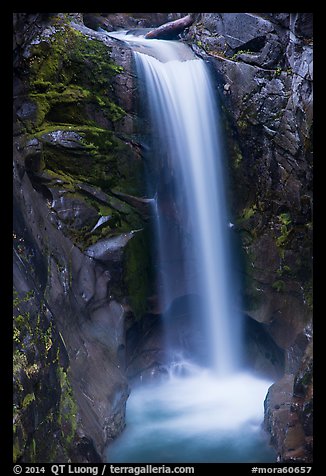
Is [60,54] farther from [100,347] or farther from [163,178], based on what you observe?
[100,347]

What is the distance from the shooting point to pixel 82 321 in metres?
7.73

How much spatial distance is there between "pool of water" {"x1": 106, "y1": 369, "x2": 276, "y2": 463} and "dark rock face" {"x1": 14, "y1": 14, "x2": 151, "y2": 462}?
18.9 inches

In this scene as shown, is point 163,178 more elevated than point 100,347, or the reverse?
point 163,178

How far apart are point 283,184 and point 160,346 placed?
13.9 feet

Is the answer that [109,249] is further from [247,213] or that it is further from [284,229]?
[284,229]

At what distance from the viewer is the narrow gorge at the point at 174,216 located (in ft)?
24.3

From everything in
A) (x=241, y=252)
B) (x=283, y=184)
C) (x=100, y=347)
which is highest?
(x=283, y=184)

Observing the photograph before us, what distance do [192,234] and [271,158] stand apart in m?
2.18

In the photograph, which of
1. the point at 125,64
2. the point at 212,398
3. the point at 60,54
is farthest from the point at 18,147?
the point at 212,398

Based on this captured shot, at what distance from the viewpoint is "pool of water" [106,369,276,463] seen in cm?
684

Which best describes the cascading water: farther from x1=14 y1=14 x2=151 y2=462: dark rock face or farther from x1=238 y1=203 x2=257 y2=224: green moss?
x1=14 y1=14 x2=151 y2=462: dark rock face

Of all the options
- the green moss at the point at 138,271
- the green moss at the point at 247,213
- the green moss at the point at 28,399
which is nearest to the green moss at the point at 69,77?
the green moss at the point at 138,271

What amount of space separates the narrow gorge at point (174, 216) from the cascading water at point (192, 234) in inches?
1.2

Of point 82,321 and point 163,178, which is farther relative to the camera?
point 163,178
